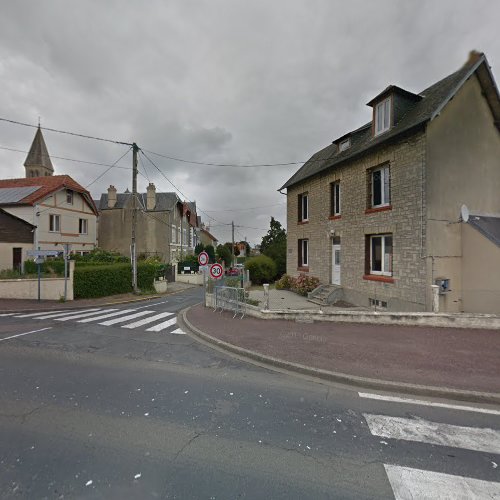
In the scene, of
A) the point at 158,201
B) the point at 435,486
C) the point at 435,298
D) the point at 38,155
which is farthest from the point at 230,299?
the point at 38,155

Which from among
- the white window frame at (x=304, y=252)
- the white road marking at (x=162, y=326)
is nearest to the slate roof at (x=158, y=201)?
the white window frame at (x=304, y=252)

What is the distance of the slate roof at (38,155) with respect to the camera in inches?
1501

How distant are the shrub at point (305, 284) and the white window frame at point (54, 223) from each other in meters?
20.7

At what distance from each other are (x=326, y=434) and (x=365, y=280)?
28.4ft

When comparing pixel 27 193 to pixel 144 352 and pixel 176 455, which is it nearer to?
pixel 144 352

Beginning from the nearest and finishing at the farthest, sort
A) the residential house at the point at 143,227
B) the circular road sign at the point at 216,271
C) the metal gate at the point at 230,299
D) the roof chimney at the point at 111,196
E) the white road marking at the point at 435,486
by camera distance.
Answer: the white road marking at the point at 435,486 < the metal gate at the point at 230,299 < the circular road sign at the point at 216,271 < the residential house at the point at 143,227 < the roof chimney at the point at 111,196

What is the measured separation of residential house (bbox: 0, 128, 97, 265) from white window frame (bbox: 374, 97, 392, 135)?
70.9ft

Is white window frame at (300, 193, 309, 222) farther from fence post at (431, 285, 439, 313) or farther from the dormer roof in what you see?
fence post at (431, 285, 439, 313)

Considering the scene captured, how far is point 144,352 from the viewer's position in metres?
6.11

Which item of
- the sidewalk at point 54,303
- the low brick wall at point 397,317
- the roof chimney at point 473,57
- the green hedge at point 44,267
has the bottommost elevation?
the sidewalk at point 54,303

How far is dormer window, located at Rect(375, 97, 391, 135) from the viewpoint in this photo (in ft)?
34.1

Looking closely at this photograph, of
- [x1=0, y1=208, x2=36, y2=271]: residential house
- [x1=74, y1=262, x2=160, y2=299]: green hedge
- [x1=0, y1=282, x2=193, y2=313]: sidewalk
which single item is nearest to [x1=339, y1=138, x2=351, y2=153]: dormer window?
[x1=0, y1=282, x2=193, y2=313]: sidewalk

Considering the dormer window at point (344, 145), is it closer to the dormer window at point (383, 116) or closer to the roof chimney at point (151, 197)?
the dormer window at point (383, 116)

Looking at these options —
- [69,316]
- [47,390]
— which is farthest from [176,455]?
[69,316]
